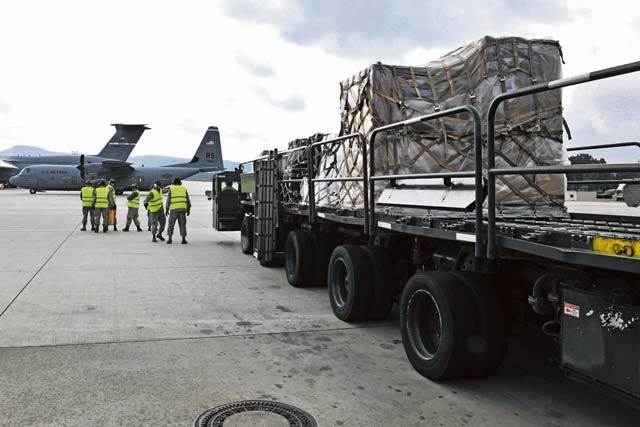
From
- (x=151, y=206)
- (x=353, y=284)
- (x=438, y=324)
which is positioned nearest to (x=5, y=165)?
(x=151, y=206)

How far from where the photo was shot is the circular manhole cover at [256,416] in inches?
151

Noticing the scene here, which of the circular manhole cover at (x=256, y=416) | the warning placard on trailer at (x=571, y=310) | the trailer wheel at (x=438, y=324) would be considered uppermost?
the warning placard on trailer at (x=571, y=310)

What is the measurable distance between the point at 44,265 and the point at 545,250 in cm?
992

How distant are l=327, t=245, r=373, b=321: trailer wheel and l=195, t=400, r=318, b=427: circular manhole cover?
2.29 m

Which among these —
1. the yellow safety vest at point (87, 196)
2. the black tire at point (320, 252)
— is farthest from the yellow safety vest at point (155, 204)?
the black tire at point (320, 252)

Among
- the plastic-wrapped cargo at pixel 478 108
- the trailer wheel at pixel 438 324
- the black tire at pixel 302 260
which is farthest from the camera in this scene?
the black tire at pixel 302 260

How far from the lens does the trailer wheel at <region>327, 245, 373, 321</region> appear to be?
6.24 meters

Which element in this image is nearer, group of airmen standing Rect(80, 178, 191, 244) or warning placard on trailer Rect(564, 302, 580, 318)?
warning placard on trailer Rect(564, 302, 580, 318)

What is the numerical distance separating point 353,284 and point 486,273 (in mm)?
1951

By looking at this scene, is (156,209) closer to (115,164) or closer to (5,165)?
(115,164)

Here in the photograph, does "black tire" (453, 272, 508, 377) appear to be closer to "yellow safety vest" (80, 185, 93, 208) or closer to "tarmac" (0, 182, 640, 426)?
"tarmac" (0, 182, 640, 426)

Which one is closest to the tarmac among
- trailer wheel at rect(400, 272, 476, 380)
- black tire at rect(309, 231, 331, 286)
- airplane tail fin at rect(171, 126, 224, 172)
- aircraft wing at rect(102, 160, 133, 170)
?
trailer wheel at rect(400, 272, 476, 380)

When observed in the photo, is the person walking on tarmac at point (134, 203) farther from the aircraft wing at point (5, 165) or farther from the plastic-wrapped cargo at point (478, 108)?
the aircraft wing at point (5, 165)

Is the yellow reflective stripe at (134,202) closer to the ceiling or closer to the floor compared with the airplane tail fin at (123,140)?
closer to the floor
